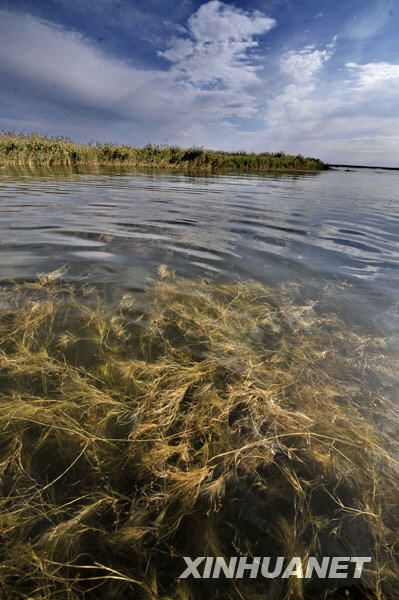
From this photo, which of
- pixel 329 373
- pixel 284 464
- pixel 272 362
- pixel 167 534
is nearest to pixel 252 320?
pixel 272 362

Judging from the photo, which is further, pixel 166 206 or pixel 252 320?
pixel 166 206

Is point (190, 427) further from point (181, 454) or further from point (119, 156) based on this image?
point (119, 156)

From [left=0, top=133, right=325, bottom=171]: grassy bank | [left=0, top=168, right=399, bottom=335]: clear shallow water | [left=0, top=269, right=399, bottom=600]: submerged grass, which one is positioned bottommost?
[left=0, top=269, right=399, bottom=600]: submerged grass

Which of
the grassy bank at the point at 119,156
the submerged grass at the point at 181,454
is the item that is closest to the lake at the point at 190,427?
the submerged grass at the point at 181,454

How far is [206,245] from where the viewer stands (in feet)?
18.9

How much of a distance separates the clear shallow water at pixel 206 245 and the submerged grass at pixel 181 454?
1151 millimetres

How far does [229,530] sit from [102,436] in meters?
0.95

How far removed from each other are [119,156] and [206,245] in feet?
86.0

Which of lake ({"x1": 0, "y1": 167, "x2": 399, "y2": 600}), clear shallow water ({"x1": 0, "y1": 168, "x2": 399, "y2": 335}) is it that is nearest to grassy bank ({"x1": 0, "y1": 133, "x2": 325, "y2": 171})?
clear shallow water ({"x1": 0, "y1": 168, "x2": 399, "y2": 335})

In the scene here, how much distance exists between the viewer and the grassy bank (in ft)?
68.1

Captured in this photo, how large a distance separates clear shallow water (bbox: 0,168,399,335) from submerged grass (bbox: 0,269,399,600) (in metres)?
1.15

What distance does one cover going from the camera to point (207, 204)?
10578 millimetres

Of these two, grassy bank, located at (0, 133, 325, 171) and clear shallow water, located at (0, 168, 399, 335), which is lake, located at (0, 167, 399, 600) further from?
grassy bank, located at (0, 133, 325, 171)

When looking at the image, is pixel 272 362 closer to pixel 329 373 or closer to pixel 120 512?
pixel 329 373
